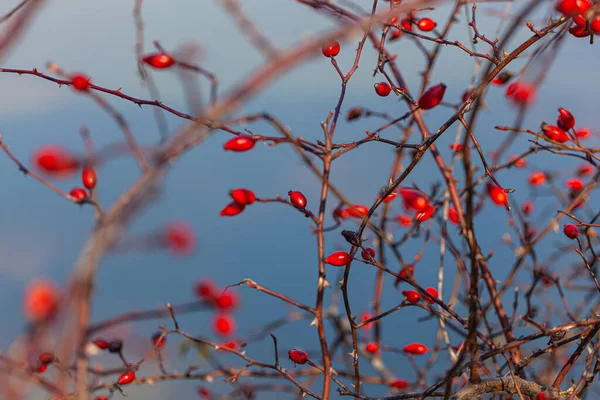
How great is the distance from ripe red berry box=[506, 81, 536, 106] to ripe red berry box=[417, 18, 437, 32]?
264 mm

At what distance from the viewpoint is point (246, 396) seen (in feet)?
5.21

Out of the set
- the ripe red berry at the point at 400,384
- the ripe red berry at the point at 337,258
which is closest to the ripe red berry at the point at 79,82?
the ripe red berry at the point at 337,258

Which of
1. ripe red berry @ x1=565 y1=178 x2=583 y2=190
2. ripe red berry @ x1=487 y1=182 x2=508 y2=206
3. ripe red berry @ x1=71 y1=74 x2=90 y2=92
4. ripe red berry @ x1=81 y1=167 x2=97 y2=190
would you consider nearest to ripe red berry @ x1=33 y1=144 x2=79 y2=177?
ripe red berry @ x1=81 y1=167 x2=97 y2=190

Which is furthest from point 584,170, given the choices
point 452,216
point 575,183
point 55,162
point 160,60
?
point 55,162

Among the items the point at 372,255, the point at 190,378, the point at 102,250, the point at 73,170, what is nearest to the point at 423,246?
the point at 372,255

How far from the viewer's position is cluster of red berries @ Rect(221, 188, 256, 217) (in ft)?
3.86

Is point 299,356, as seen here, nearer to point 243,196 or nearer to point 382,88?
point 243,196

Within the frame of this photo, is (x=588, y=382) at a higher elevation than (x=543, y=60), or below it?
below

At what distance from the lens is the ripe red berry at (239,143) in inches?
44.4

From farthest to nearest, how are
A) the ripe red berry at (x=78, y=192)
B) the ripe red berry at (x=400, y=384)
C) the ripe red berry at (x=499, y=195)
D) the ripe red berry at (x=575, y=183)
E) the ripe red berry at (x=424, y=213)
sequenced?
the ripe red berry at (x=575, y=183), the ripe red berry at (x=400, y=384), the ripe red berry at (x=424, y=213), the ripe red berry at (x=499, y=195), the ripe red berry at (x=78, y=192)

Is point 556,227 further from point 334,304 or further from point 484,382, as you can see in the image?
point 334,304

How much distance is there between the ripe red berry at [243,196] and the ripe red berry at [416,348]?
0.65 meters

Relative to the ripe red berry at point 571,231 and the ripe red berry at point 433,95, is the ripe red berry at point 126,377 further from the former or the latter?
the ripe red berry at point 571,231

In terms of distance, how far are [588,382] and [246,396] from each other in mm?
889
